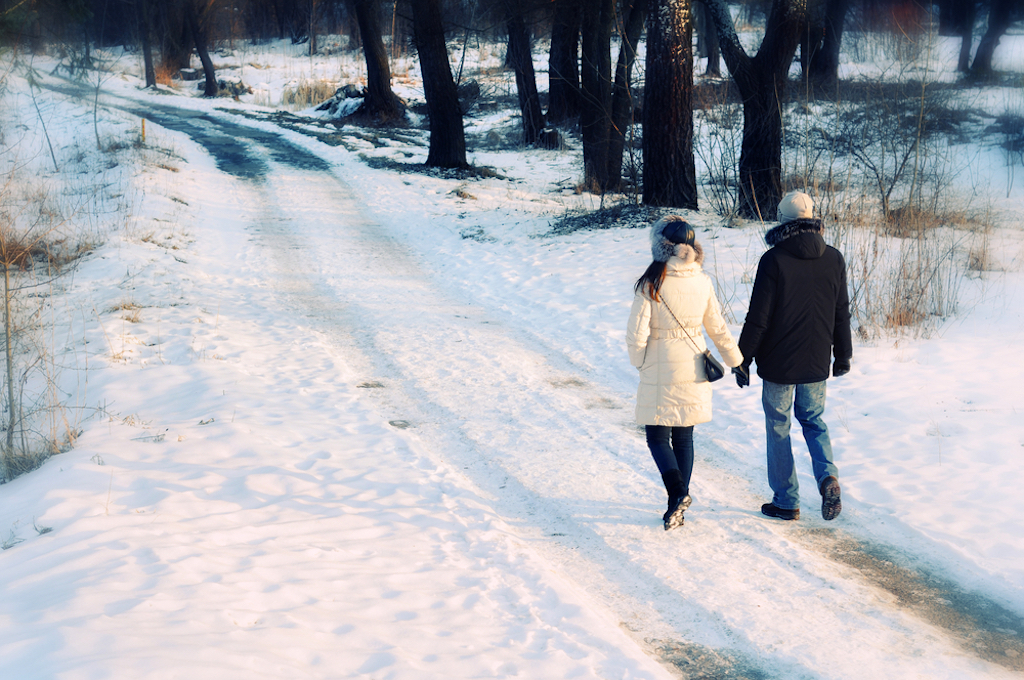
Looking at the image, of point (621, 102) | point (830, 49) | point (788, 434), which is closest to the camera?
point (788, 434)

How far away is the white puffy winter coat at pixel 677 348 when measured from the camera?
4.36 m

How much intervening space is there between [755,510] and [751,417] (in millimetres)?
1655

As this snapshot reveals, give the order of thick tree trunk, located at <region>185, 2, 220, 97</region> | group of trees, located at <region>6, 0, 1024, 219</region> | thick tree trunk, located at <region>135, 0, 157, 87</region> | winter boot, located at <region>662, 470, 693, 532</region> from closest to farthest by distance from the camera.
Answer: winter boot, located at <region>662, 470, 693, 532</region>, group of trees, located at <region>6, 0, 1024, 219</region>, thick tree trunk, located at <region>185, 2, 220, 97</region>, thick tree trunk, located at <region>135, 0, 157, 87</region>

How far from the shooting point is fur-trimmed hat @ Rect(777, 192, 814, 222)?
438 cm

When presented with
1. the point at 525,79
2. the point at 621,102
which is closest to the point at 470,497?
the point at 621,102

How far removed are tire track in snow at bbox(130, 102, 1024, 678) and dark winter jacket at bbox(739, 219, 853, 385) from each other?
1.04 meters

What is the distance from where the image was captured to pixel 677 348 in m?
4.45

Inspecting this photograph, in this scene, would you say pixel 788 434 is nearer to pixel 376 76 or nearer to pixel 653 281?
pixel 653 281

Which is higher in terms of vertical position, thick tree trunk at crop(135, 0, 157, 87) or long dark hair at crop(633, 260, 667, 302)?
thick tree trunk at crop(135, 0, 157, 87)

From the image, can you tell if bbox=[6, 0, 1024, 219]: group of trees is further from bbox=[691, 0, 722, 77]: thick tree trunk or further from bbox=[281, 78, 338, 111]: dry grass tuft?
bbox=[281, 78, 338, 111]: dry grass tuft

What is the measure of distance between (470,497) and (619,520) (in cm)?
102

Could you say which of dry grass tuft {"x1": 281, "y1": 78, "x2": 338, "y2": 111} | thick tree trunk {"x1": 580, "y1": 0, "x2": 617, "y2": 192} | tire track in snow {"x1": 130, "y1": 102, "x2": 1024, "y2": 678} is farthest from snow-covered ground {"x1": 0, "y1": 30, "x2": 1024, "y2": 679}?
dry grass tuft {"x1": 281, "y1": 78, "x2": 338, "y2": 111}

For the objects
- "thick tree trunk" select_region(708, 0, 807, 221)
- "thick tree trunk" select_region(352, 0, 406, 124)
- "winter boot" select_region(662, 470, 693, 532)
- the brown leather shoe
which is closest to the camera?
"winter boot" select_region(662, 470, 693, 532)

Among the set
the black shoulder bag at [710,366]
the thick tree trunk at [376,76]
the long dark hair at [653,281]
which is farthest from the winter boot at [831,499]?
the thick tree trunk at [376,76]
